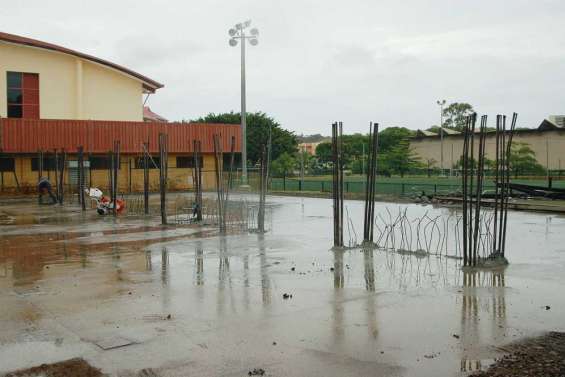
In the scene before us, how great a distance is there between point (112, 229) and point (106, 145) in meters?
22.0

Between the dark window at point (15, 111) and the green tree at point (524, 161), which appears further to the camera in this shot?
the green tree at point (524, 161)

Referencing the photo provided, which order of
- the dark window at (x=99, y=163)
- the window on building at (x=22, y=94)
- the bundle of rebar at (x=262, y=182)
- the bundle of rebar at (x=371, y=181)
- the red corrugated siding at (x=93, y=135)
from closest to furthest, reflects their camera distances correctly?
the bundle of rebar at (x=371, y=181) < the bundle of rebar at (x=262, y=182) < the red corrugated siding at (x=93, y=135) < the dark window at (x=99, y=163) < the window on building at (x=22, y=94)

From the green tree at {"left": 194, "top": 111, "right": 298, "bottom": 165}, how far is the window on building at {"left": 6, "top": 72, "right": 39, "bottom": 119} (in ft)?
92.8

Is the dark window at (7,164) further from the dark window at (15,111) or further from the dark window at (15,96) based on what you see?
the dark window at (15,96)

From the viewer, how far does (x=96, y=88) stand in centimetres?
4697

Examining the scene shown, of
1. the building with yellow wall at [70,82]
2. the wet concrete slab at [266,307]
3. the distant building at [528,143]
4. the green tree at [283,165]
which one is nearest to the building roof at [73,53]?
the building with yellow wall at [70,82]

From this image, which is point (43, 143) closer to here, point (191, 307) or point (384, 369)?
point (191, 307)

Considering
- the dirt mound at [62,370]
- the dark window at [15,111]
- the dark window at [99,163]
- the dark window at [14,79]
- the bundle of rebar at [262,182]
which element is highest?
the dark window at [14,79]

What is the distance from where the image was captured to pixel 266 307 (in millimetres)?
8430

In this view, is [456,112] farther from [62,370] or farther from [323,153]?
[62,370]

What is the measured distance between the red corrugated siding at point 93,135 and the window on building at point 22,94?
6.40 metres

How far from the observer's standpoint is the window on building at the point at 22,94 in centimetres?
4234

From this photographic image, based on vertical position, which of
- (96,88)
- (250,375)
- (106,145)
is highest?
(96,88)

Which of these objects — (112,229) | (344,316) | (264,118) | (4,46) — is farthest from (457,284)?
(264,118)
